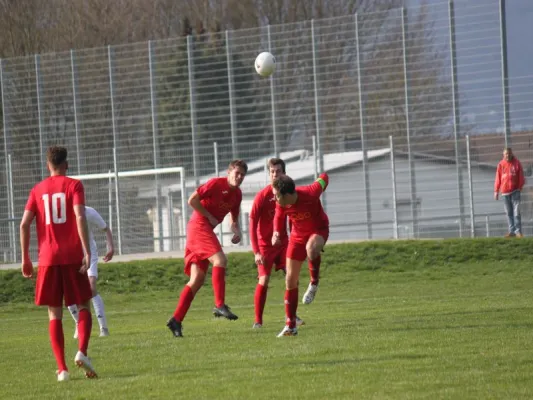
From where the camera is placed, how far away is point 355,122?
29.0 meters

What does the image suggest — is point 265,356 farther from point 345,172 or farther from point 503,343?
point 345,172

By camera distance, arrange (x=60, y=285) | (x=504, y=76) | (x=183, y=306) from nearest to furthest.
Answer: (x=60, y=285)
(x=183, y=306)
(x=504, y=76)

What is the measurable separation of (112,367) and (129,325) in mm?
6031

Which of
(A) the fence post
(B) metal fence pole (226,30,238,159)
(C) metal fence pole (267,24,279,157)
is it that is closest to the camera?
(C) metal fence pole (267,24,279,157)

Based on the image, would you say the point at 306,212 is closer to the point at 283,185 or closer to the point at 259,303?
the point at 283,185

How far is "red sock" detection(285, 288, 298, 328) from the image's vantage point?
12203 mm

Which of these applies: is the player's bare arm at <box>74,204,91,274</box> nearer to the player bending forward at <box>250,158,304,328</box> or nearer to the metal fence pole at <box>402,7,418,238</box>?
the player bending forward at <box>250,158,304,328</box>

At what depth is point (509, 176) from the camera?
25.4 metres

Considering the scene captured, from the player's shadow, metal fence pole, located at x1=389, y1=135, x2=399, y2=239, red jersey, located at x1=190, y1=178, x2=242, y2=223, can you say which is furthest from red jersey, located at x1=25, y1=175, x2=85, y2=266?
metal fence pole, located at x1=389, y1=135, x2=399, y2=239

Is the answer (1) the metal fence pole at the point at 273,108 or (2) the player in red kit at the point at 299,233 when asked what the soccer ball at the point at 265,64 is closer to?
(1) the metal fence pole at the point at 273,108

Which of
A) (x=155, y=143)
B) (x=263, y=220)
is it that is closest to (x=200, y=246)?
(x=263, y=220)

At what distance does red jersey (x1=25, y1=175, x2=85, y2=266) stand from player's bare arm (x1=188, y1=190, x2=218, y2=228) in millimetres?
3930

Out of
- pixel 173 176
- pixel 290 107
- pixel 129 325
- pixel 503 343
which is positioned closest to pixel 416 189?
pixel 290 107

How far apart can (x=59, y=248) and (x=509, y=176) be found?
1718 cm
